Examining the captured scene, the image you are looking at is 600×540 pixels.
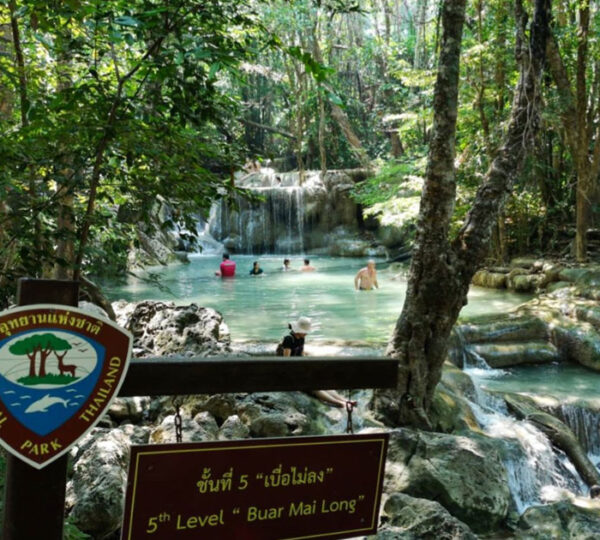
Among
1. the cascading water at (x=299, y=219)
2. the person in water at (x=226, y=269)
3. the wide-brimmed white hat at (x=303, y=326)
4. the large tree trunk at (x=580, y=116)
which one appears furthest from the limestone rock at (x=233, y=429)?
the cascading water at (x=299, y=219)

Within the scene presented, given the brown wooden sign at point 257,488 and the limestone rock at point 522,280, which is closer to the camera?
the brown wooden sign at point 257,488

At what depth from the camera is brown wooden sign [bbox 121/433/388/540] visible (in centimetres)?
195

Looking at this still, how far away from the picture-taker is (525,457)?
19.7 feet

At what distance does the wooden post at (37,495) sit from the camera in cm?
188

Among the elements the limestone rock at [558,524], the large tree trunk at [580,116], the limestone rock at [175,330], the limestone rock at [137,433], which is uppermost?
the large tree trunk at [580,116]

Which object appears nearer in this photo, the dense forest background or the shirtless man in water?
the dense forest background

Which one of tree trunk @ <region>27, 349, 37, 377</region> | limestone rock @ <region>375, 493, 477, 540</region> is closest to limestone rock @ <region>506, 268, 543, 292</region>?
limestone rock @ <region>375, 493, 477, 540</region>

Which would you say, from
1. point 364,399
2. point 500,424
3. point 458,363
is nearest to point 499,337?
point 458,363

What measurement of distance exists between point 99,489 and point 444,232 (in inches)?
142

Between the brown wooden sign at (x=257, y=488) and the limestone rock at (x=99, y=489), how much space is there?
1.57m

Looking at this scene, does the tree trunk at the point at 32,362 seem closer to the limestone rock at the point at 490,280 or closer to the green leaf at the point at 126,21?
the green leaf at the point at 126,21

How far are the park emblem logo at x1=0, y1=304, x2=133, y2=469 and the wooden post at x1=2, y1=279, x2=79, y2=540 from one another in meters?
0.09

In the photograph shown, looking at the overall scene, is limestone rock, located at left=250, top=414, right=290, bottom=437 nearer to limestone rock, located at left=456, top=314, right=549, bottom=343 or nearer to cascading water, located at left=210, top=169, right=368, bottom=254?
limestone rock, located at left=456, top=314, right=549, bottom=343

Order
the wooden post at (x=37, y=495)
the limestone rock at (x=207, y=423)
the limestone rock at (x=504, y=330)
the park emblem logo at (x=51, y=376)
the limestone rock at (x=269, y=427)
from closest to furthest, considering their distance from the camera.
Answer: the park emblem logo at (x=51, y=376), the wooden post at (x=37, y=495), the limestone rock at (x=207, y=423), the limestone rock at (x=269, y=427), the limestone rock at (x=504, y=330)
